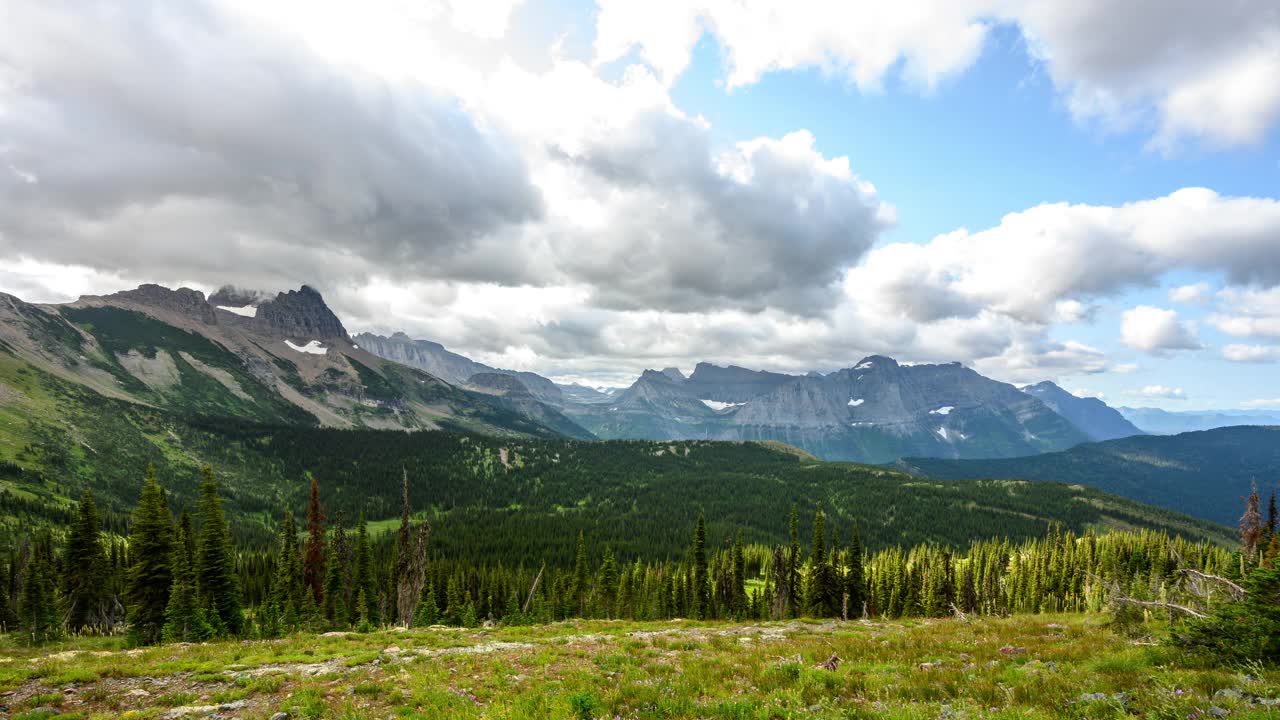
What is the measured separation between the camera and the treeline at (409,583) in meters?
48.7

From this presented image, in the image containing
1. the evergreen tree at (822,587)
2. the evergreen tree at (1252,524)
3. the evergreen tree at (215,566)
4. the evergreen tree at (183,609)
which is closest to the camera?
the evergreen tree at (183,609)

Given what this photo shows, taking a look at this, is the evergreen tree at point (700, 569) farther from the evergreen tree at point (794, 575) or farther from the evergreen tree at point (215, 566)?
the evergreen tree at point (215, 566)

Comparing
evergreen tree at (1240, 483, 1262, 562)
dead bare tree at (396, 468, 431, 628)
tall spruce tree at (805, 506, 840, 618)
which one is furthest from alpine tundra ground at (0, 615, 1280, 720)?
evergreen tree at (1240, 483, 1262, 562)

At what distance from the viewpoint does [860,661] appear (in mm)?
17688

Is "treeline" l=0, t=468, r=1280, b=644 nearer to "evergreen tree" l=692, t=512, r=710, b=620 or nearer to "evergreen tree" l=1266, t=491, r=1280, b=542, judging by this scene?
"evergreen tree" l=692, t=512, r=710, b=620

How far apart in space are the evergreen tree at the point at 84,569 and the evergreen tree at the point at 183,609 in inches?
853

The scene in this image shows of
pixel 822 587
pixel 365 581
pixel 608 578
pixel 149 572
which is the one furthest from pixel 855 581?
pixel 149 572

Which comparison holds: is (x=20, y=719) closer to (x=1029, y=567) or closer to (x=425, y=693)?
(x=425, y=693)

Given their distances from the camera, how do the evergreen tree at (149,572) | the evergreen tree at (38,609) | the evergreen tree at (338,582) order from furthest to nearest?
the evergreen tree at (338,582)
the evergreen tree at (38,609)
the evergreen tree at (149,572)

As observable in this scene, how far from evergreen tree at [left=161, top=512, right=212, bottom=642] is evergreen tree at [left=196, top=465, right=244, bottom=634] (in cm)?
227

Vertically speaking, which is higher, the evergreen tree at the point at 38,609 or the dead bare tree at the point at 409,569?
the dead bare tree at the point at 409,569

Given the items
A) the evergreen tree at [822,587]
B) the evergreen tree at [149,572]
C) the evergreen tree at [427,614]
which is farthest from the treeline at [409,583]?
the evergreen tree at [427,614]

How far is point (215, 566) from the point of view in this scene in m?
52.1

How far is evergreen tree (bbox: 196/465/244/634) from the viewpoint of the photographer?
51406 mm
